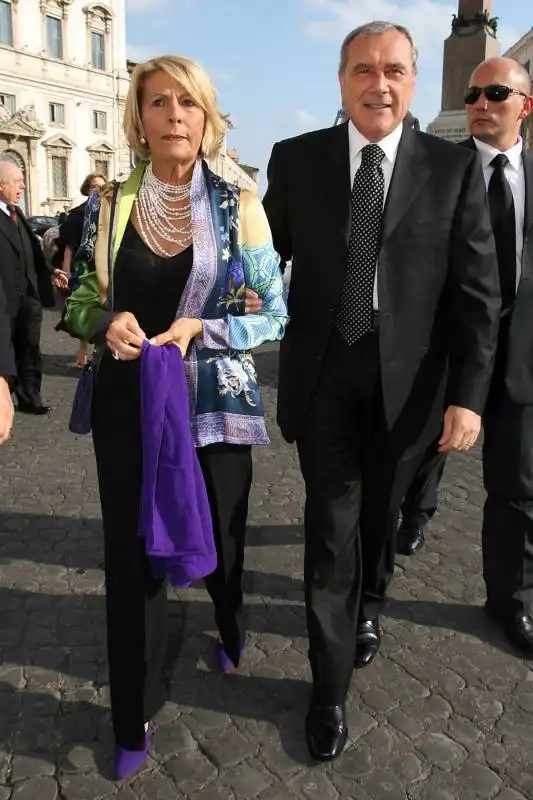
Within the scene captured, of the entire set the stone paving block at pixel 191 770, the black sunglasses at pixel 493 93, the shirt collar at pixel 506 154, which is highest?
the black sunglasses at pixel 493 93

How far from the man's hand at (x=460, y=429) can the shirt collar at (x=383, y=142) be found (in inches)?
36.4

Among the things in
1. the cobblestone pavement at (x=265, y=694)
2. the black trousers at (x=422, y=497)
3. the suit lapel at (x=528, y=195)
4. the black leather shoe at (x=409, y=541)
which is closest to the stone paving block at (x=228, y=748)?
the cobblestone pavement at (x=265, y=694)

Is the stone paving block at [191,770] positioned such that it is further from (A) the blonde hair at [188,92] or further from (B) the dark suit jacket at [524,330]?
(A) the blonde hair at [188,92]

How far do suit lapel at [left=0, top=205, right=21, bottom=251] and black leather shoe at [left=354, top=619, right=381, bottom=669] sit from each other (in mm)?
5182

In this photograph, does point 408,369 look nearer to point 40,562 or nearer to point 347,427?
point 347,427

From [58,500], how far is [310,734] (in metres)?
2.82

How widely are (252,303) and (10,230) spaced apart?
5017 mm

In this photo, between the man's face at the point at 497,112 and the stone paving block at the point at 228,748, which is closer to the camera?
the stone paving block at the point at 228,748

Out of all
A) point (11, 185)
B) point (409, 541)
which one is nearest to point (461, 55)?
point (11, 185)

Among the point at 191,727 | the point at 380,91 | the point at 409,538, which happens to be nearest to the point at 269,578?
the point at 409,538

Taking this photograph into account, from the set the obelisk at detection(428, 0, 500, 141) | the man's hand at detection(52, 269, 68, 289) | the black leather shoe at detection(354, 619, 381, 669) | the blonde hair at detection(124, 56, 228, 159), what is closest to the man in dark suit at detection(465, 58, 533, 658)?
the black leather shoe at detection(354, 619, 381, 669)

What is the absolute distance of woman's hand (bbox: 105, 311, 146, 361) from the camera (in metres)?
2.19

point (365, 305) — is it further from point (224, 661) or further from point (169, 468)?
point (224, 661)

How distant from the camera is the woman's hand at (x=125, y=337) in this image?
219 centimetres
